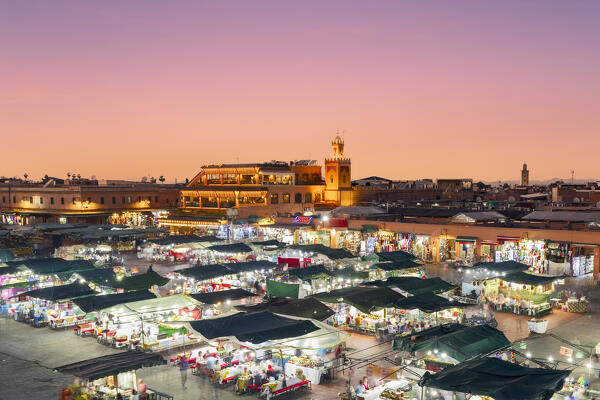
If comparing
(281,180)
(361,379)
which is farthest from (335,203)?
(361,379)

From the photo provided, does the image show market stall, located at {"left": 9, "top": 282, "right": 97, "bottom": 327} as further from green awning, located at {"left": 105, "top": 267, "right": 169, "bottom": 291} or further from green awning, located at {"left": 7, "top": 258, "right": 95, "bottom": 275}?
green awning, located at {"left": 7, "top": 258, "right": 95, "bottom": 275}

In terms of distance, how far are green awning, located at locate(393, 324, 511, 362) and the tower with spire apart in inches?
2195

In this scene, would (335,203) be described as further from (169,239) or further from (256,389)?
(256,389)

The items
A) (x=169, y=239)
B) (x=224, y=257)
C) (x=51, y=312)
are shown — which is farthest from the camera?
(x=169, y=239)

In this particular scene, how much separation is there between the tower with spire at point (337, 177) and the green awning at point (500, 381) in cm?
5902

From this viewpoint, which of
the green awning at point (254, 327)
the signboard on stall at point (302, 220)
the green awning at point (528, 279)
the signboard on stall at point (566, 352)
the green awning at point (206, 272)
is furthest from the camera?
the signboard on stall at point (302, 220)

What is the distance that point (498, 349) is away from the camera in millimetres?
14445

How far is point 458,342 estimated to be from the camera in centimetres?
1401

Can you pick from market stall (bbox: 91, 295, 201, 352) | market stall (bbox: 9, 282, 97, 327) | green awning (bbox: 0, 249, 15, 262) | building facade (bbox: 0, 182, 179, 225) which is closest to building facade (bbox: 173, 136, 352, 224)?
building facade (bbox: 0, 182, 179, 225)

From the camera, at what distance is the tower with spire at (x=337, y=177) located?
7144cm

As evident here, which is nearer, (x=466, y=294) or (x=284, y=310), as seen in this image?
(x=284, y=310)

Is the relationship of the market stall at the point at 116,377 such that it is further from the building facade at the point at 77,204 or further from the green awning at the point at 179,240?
the building facade at the point at 77,204

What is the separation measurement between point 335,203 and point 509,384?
197ft

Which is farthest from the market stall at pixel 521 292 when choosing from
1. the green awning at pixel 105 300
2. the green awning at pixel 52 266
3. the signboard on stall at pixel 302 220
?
the signboard on stall at pixel 302 220
